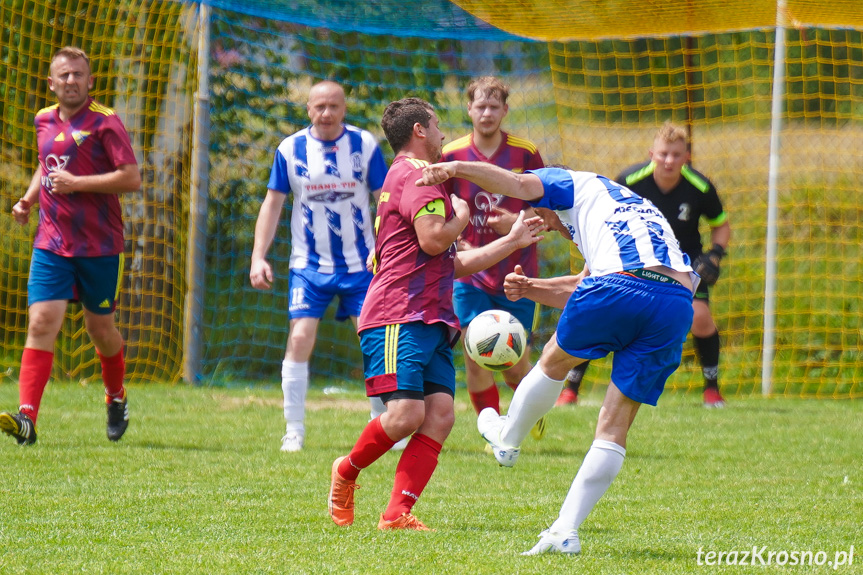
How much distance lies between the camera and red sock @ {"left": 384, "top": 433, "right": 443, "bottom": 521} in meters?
3.98

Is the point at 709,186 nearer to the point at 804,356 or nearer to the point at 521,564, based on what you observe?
the point at 804,356

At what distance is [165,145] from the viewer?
984cm

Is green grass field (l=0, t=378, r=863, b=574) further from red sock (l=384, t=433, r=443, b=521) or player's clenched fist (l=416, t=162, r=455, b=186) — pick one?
player's clenched fist (l=416, t=162, r=455, b=186)

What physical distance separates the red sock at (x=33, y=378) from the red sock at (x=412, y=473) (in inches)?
106

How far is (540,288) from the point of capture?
4473 millimetres

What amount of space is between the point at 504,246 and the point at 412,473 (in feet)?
3.08

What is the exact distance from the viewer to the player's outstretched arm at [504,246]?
A: 160 inches

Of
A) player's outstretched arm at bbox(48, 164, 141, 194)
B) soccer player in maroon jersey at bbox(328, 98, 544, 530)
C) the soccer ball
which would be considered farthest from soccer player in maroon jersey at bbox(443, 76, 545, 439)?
soccer player in maroon jersey at bbox(328, 98, 544, 530)

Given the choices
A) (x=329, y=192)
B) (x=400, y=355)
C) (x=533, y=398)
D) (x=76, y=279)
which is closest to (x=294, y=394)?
(x=329, y=192)

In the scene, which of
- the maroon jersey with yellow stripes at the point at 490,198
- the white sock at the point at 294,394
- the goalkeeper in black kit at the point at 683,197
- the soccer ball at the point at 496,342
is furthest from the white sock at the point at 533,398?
the goalkeeper in black kit at the point at 683,197

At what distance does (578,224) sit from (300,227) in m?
2.83

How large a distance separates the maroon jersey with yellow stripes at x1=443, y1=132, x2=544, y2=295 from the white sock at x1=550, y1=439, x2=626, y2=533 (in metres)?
2.70

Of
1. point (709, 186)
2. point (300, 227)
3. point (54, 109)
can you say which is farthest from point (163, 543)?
point (709, 186)

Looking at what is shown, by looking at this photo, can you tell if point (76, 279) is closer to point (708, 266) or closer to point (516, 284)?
point (516, 284)
